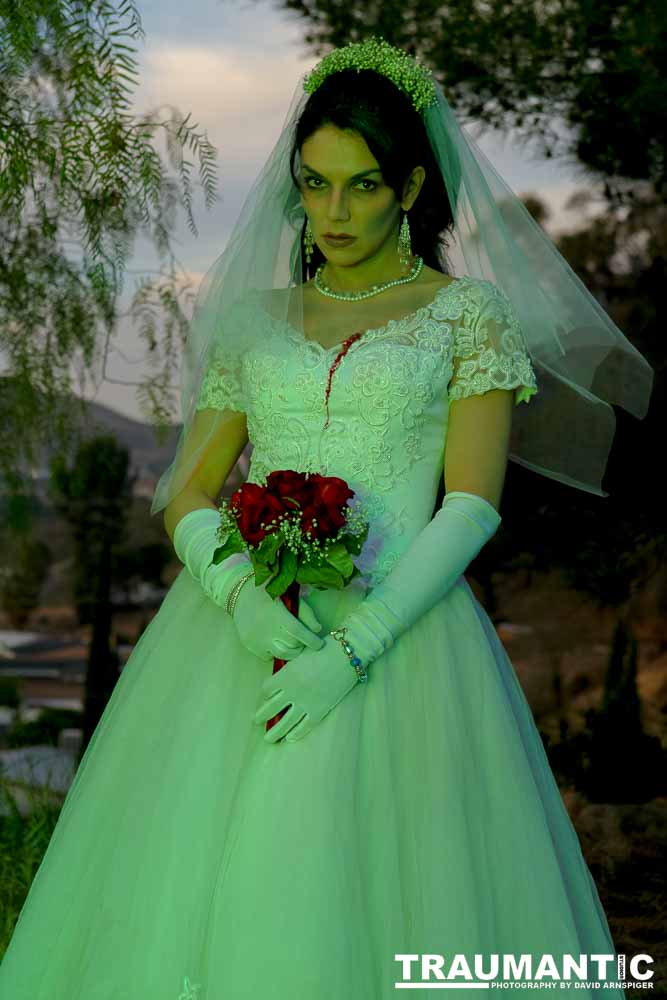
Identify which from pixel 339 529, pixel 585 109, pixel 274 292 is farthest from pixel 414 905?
pixel 585 109

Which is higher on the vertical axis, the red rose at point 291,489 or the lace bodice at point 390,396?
the lace bodice at point 390,396

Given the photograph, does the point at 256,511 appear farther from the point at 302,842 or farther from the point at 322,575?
the point at 302,842

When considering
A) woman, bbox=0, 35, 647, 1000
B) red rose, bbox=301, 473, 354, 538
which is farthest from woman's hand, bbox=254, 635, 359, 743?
red rose, bbox=301, 473, 354, 538

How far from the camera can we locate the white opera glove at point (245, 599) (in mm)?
2346

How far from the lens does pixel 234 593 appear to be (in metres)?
2.49

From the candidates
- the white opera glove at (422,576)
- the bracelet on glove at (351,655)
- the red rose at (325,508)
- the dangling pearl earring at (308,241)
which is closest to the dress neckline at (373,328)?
the dangling pearl earring at (308,241)

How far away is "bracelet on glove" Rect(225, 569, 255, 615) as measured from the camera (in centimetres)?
249

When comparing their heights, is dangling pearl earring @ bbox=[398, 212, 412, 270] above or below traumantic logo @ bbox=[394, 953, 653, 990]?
above

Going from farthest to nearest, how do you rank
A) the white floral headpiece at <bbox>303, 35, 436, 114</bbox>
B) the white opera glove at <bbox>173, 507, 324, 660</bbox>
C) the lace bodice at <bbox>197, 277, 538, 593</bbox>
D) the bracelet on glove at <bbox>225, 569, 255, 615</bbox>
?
the white floral headpiece at <bbox>303, 35, 436, 114</bbox>
the lace bodice at <bbox>197, 277, 538, 593</bbox>
the bracelet on glove at <bbox>225, 569, 255, 615</bbox>
the white opera glove at <bbox>173, 507, 324, 660</bbox>

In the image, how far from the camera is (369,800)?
230 centimetres

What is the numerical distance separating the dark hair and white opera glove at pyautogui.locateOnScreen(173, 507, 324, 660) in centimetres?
82

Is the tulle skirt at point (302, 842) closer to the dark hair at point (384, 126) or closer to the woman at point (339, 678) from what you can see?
the woman at point (339, 678)

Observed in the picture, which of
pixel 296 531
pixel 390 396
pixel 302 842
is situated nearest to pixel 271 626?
pixel 296 531

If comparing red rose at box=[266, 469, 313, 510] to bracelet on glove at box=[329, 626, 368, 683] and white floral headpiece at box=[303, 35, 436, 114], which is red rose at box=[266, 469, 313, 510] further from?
white floral headpiece at box=[303, 35, 436, 114]
